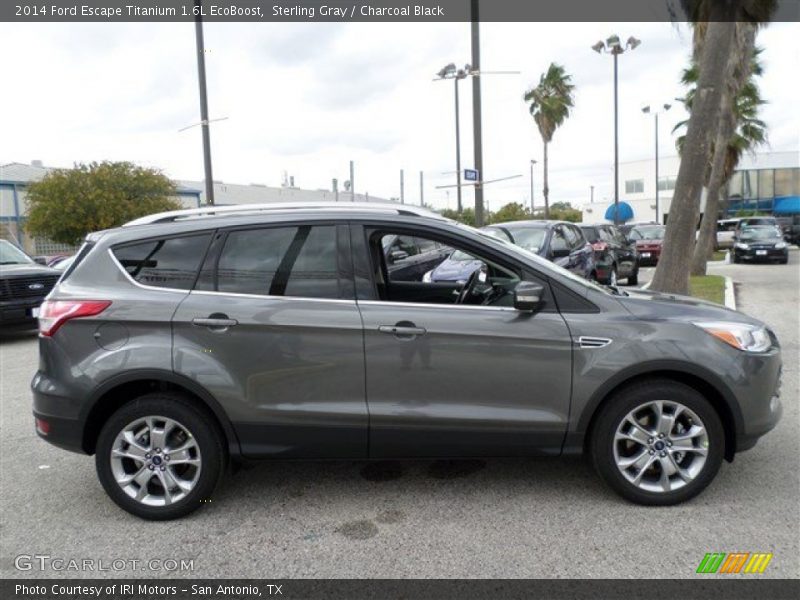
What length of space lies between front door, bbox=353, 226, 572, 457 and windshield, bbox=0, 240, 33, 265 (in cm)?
1004

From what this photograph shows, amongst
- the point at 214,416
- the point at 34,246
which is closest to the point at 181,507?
the point at 214,416

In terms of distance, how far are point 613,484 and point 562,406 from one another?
57cm

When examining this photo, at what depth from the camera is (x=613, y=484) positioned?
368 cm

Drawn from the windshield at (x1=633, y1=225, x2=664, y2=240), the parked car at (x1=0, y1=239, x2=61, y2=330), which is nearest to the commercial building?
the parked car at (x1=0, y1=239, x2=61, y2=330)

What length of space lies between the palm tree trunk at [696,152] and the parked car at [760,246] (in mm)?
15258

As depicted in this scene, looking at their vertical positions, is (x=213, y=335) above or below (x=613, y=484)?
above

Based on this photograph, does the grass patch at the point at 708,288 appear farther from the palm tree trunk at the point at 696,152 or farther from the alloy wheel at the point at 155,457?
the alloy wheel at the point at 155,457

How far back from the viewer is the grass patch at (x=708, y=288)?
11.6 metres

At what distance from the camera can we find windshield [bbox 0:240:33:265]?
1110 centimetres

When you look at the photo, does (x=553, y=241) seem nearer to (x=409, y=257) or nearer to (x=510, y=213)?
(x=409, y=257)

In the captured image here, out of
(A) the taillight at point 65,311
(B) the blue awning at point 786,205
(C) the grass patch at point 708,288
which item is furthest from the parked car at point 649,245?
(B) the blue awning at point 786,205

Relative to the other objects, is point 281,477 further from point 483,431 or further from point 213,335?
point 483,431
